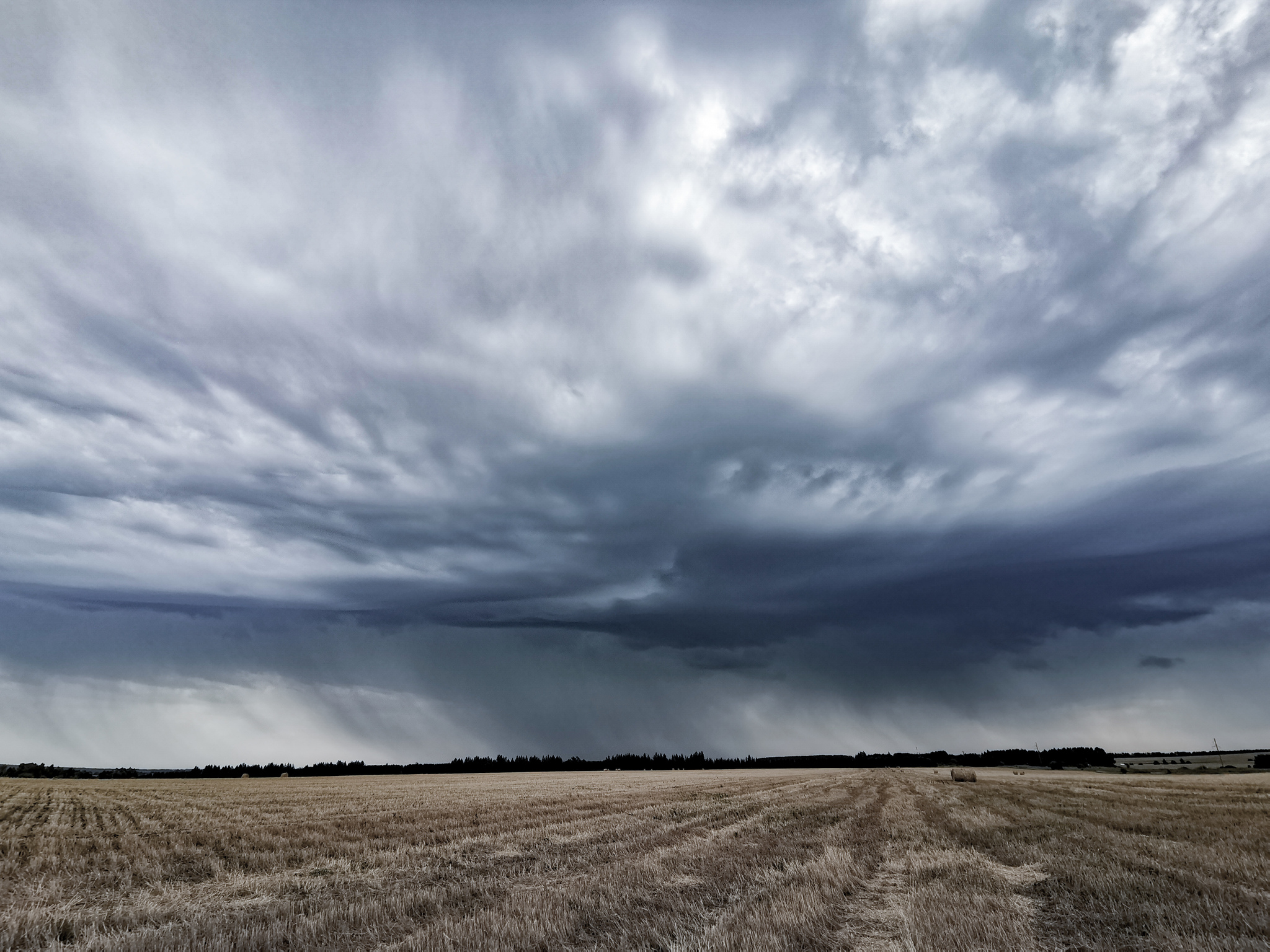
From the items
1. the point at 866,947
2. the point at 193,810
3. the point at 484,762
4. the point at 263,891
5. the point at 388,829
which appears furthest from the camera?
the point at 484,762

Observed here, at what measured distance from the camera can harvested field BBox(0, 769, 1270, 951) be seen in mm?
8602

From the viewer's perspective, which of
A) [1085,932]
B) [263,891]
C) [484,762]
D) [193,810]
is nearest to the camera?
[1085,932]

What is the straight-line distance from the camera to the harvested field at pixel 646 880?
8.60 m

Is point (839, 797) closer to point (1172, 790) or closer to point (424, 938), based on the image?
point (1172, 790)

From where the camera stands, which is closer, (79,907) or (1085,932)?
(1085,932)

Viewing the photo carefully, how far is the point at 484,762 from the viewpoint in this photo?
18988cm

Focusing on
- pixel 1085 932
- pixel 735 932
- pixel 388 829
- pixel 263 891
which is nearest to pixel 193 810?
pixel 388 829

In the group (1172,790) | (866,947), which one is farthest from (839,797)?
(866,947)

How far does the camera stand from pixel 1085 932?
8812 millimetres

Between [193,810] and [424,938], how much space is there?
26508 millimetres

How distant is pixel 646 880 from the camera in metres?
11.9

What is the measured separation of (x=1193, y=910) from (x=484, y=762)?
665ft

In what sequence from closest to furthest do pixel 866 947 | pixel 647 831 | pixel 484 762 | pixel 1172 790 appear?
pixel 866 947 → pixel 647 831 → pixel 1172 790 → pixel 484 762

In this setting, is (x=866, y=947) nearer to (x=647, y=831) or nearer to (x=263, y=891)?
(x=263, y=891)
